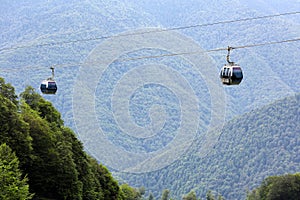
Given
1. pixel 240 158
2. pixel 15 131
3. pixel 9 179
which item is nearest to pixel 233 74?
pixel 9 179

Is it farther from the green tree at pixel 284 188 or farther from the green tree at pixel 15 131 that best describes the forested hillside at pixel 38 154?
the green tree at pixel 284 188

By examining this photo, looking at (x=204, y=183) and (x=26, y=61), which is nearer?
(x=204, y=183)

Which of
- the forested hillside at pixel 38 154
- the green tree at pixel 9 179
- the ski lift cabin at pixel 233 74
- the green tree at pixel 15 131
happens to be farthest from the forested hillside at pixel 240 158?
the ski lift cabin at pixel 233 74

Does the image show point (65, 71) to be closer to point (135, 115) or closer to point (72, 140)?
point (135, 115)

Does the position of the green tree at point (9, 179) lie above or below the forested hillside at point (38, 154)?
below

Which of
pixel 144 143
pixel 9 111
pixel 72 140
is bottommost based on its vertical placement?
pixel 9 111

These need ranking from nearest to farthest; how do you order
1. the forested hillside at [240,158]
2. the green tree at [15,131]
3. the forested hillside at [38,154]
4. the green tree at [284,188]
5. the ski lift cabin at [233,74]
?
the ski lift cabin at [233,74], the forested hillside at [38,154], the green tree at [15,131], the green tree at [284,188], the forested hillside at [240,158]

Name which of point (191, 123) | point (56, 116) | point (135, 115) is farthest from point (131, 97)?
point (56, 116)

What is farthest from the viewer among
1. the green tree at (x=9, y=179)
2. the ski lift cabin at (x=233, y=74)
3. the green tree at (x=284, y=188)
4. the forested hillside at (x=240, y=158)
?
the forested hillside at (x=240, y=158)

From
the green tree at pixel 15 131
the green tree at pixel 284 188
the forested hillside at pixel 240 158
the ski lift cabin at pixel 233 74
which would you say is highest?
the forested hillside at pixel 240 158
